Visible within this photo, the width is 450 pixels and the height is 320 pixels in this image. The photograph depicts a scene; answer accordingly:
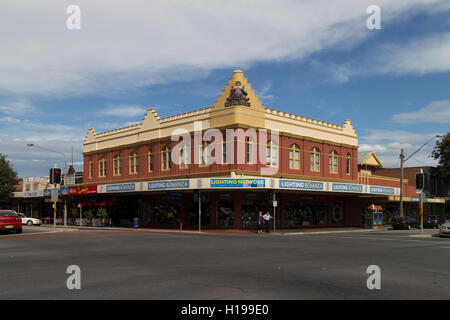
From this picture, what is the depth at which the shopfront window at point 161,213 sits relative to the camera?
136ft

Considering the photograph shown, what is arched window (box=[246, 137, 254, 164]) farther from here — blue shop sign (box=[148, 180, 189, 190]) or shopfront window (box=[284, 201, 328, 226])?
shopfront window (box=[284, 201, 328, 226])

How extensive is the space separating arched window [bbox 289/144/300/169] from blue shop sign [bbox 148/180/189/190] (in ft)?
34.3

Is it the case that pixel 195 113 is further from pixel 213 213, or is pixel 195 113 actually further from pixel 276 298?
pixel 276 298

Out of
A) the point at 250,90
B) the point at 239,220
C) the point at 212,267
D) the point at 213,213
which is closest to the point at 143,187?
the point at 213,213

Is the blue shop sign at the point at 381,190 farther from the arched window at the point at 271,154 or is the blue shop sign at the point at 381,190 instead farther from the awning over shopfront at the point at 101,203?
the awning over shopfront at the point at 101,203

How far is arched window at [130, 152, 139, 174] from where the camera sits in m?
46.8

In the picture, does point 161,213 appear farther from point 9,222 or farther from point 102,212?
point 9,222

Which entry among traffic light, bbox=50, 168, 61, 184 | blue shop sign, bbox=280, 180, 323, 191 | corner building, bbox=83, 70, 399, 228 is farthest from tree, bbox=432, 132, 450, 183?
traffic light, bbox=50, 168, 61, 184

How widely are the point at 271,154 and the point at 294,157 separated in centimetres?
342

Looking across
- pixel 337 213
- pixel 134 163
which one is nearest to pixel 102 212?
pixel 134 163

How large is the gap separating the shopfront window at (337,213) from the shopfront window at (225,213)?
1355cm

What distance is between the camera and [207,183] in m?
34.9

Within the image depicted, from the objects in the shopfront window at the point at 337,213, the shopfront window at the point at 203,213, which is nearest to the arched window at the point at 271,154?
the shopfront window at the point at 203,213

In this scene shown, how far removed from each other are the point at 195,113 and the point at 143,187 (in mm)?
7998
